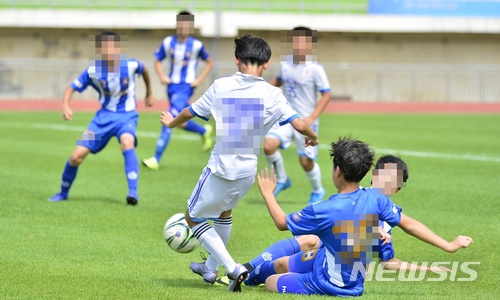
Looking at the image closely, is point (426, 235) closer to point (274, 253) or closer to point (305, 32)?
point (274, 253)

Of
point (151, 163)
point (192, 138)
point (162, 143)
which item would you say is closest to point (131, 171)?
point (151, 163)

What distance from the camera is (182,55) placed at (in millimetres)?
17016

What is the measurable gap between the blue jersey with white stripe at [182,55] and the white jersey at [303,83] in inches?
182

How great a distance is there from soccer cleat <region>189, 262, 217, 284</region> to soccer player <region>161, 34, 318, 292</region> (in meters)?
0.31

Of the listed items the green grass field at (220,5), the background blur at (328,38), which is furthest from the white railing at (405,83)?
the green grass field at (220,5)

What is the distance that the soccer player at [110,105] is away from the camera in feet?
38.6

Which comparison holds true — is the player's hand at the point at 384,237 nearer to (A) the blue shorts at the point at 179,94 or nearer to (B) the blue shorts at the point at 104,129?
(B) the blue shorts at the point at 104,129

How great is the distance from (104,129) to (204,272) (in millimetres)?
4721

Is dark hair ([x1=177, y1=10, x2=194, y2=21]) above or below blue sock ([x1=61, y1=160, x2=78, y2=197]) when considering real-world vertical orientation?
above

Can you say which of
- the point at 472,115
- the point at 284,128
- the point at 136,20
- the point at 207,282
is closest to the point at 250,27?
the point at 136,20

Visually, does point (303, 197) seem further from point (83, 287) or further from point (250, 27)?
point (250, 27)

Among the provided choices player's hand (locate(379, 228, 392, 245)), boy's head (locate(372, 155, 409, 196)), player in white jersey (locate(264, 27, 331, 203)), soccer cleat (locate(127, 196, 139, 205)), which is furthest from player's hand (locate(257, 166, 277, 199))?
player in white jersey (locate(264, 27, 331, 203))

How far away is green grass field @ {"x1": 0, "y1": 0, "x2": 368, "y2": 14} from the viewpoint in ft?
134

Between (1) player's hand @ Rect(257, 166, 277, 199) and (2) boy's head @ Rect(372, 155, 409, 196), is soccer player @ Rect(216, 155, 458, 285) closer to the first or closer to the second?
(2) boy's head @ Rect(372, 155, 409, 196)
